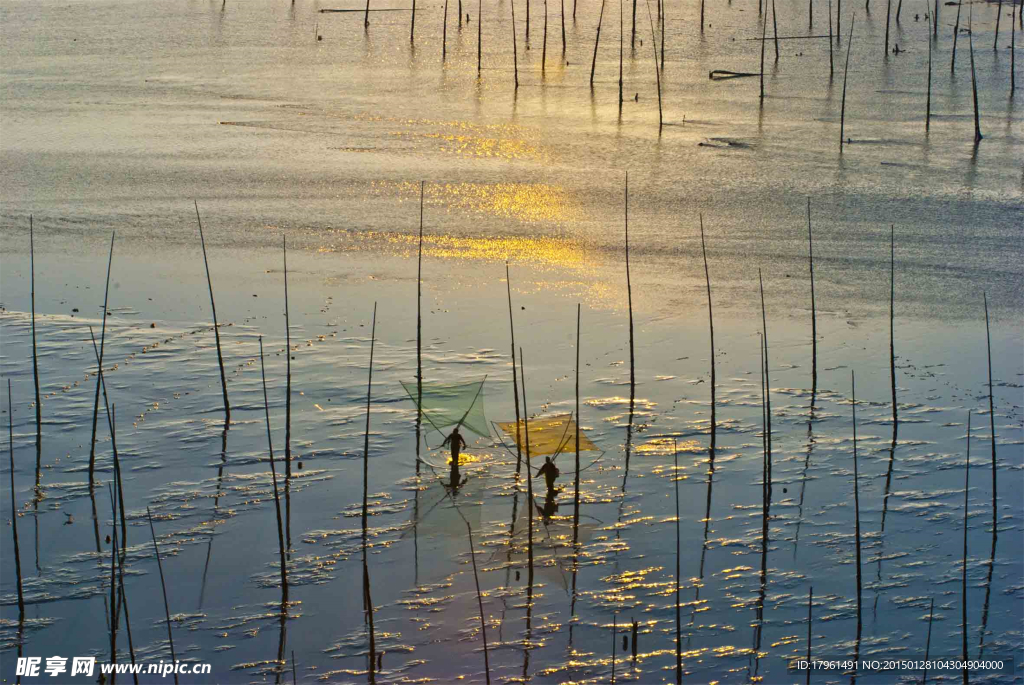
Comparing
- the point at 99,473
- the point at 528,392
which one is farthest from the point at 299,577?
the point at 528,392

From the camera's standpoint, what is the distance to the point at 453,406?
4.44 metres

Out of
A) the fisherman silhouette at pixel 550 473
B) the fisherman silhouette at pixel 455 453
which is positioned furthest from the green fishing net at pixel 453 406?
the fisherman silhouette at pixel 550 473

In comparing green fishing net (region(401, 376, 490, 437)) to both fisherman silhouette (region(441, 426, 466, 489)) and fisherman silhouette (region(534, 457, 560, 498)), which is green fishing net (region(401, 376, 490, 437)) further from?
fisherman silhouette (region(534, 457, 560, 498))

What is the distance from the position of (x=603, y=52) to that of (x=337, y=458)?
49.4 feet

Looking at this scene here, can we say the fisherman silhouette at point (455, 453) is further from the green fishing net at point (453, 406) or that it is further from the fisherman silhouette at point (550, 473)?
the fisherman silhouette at point (550, 473)

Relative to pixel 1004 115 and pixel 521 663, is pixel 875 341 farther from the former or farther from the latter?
pixel 1004 115

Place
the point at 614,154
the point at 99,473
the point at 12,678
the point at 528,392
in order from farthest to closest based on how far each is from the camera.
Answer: the point at 614,154 < the point at 528,392 < the point at 99,473 < the point at 12,678

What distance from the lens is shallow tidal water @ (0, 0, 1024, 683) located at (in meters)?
3.24

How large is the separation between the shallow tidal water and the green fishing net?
0.30 ft

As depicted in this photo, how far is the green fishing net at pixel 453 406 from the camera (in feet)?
14.3

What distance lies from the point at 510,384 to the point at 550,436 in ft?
2.28

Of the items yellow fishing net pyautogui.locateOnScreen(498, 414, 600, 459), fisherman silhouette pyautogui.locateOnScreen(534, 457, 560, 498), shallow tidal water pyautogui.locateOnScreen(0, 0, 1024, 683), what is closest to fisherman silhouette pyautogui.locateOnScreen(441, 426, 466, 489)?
shallow tidal water pyautogui.locateOnScreen(0, 0, 1024, 683)

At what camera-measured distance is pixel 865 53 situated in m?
17.6

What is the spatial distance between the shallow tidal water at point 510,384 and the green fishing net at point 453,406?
0.30 feet
